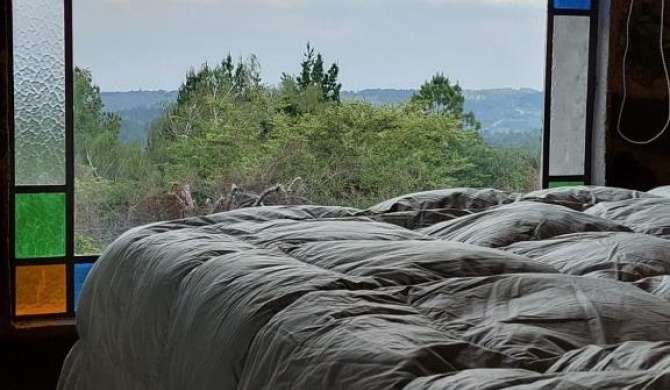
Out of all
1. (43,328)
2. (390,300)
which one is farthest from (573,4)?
(390,300)

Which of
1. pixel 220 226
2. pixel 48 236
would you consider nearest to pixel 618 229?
pixel 220 226

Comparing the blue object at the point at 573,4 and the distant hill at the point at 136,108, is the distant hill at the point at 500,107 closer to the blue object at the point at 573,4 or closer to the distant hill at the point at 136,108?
the blue object at the point at 573,4

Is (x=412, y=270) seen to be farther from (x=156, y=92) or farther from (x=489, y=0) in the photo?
(x=489, y=0)

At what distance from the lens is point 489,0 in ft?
12.9

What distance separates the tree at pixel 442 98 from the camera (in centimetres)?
385

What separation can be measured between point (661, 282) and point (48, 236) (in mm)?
2152

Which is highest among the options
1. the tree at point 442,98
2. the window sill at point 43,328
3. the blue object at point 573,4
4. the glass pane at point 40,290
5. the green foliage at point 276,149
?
the blue object at point 573,4

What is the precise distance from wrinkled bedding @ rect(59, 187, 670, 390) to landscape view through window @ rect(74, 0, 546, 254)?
1303 millimetres

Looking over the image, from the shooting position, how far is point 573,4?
3.70m

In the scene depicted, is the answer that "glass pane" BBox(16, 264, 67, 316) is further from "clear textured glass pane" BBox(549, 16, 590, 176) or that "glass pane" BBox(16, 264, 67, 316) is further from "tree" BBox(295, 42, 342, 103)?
"clear textured glass pane" BBox(549, 16, 590, 176)

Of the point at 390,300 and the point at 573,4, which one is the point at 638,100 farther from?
the point at 390,300

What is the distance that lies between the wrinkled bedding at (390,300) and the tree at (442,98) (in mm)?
1577

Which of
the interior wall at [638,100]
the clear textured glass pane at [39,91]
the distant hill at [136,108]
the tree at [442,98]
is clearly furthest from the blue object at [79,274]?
the interior wall at [638,100]

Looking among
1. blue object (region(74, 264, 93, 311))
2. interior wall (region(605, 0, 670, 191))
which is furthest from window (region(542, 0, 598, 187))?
blue object (region(74, 264, 93, 311))
